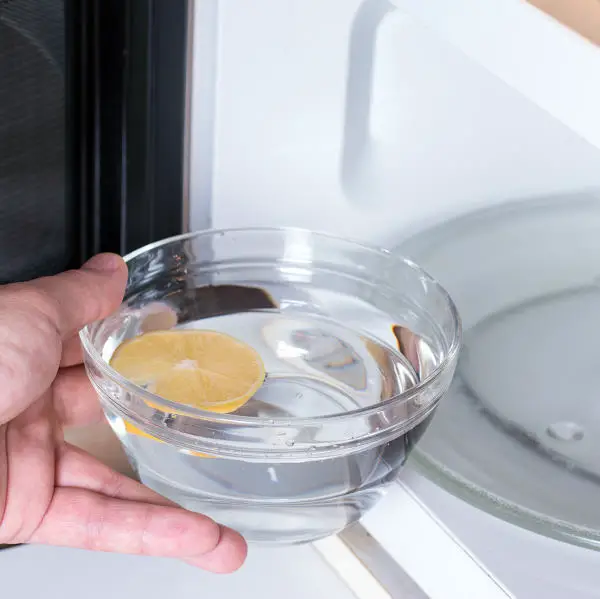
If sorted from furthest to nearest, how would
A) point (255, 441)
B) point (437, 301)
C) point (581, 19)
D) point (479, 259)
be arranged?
point (479, 259)
point (437, 301)
point (255, 441)
point (581, 19)

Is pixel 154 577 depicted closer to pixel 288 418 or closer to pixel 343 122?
pixel 288 418

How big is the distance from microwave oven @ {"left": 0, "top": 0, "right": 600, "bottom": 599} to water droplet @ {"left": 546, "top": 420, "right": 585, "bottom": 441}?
0.11m

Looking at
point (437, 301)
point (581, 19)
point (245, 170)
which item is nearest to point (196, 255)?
point (245, 170)

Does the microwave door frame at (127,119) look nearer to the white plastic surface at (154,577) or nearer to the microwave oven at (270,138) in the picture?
the microwave oven at (270,138)

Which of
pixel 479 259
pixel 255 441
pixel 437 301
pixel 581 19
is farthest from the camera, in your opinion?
pixel 479 259

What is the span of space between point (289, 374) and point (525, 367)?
0.18 m

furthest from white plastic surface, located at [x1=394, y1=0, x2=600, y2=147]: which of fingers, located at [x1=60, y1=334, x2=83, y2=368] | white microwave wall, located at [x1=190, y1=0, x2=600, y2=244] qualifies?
fingers, located at [x1=60, y1=334, x2=83, y2=368]

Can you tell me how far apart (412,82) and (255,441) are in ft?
0.96

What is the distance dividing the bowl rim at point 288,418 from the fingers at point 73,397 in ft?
0.32

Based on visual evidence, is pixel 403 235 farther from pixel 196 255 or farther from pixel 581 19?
pixel 581 19

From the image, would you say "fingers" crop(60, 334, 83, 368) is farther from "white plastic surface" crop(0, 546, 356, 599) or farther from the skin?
"white plastic surface" crop(0, 546, 356, 599)

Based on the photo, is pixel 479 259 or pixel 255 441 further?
pixel 479 259

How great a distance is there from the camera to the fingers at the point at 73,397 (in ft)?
2.33

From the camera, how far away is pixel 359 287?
0.73 metres
